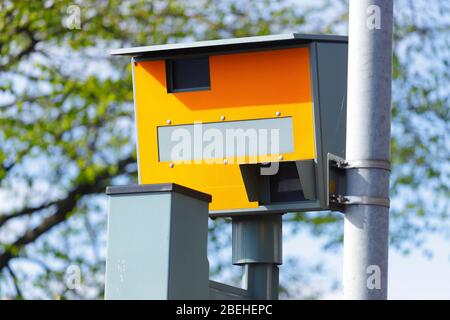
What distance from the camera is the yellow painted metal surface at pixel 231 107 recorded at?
4.43m

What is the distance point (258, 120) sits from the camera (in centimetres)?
447

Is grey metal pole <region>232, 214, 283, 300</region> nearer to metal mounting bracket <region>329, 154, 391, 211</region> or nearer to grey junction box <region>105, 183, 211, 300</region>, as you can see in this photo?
metal mounting bracket <region>329, 154, 391, 211</region>

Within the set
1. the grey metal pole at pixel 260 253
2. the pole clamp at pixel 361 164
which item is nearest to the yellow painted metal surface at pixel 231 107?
the grey metal pole at pixel 260 253

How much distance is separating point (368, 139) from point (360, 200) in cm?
23

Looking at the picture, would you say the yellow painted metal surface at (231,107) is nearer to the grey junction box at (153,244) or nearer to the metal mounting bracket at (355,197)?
the metal mounting bracket at (355,197)

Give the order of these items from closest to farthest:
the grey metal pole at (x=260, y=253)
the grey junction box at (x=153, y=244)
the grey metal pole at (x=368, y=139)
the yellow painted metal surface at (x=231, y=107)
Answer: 1. the grey junction box at (x=153, y=244)
2. the grey metal pole at (x=368, y=139)
3. the yellow painted metal surface at (x=231, y=107)
4. the grey metal pole at (x=260, y=253)

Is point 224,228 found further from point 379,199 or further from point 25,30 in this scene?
point 379,199

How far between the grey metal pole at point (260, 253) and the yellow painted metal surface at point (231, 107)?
0.15 metres

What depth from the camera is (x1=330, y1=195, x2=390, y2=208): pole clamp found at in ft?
12.7

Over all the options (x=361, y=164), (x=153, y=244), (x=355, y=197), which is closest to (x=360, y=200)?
(x=355, y=197)

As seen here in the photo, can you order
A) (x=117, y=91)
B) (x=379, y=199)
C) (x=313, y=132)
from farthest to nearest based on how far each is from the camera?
(x=117, y=91) → (x=313, y=132) → (x=379, y=199)
